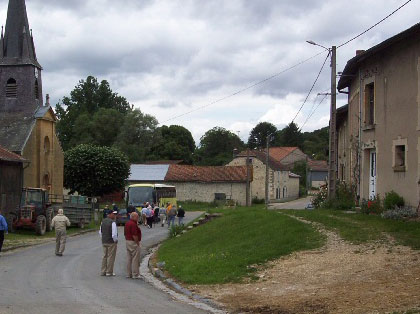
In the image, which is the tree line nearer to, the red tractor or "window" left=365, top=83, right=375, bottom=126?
the red tractor

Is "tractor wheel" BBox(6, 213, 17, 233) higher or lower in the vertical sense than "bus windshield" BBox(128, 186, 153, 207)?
lower

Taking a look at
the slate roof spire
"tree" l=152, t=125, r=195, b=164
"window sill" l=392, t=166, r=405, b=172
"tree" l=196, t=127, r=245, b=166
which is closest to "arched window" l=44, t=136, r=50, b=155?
the slate roof spire

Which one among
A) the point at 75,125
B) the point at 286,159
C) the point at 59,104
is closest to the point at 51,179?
the point at 75,125

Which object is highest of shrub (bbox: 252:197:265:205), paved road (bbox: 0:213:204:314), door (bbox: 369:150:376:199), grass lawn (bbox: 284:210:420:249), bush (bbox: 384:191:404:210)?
door (bbox: 369:150:376:199)

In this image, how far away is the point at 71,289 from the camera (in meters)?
13.9

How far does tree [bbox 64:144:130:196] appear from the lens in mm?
54281

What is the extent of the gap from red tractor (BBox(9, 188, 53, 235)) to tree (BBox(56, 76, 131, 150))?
196ft

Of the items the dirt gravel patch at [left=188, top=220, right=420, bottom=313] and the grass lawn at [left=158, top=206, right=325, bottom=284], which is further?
the grass lawn at [left=158, top=206, right=325, bottom=284]

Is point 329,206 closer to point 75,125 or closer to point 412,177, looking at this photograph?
point 412,177

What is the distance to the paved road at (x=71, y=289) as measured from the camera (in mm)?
11281

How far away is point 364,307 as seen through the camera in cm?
1010

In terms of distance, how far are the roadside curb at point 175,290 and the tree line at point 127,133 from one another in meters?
58.3

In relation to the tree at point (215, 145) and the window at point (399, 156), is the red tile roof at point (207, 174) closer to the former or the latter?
the tree at point (215, 145)

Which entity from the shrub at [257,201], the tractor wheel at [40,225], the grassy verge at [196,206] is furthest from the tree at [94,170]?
the tractor wheel at [40,225]
